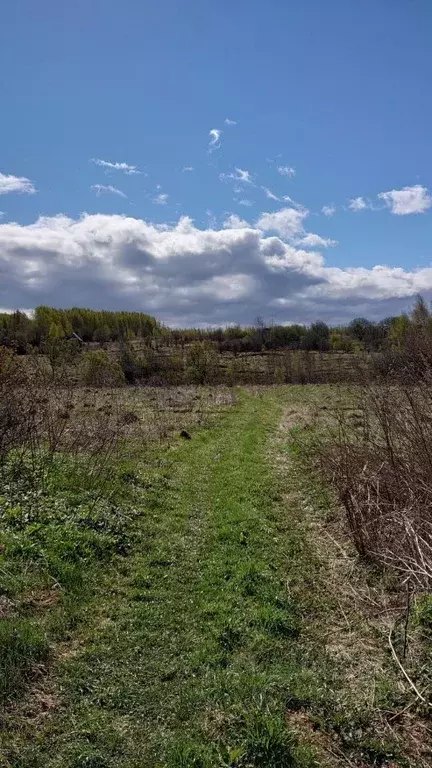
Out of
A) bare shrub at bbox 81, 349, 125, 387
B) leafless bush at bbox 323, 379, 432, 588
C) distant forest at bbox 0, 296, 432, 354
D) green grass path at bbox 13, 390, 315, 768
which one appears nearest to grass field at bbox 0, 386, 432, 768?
green grass path at bbox 13, 390, 315, 768

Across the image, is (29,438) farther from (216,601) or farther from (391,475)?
(391,475)

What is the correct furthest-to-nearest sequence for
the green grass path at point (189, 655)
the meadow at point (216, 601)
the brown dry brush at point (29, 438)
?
1. the brown dry brush at point (29, 438)
2. the meadow at point (216, 601)
3. the green grass path at point (189, 655)

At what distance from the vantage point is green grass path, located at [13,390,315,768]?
3.88m

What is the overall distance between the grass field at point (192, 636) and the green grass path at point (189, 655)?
0.02 metres

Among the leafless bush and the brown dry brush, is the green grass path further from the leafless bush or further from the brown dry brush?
the brown dry brush

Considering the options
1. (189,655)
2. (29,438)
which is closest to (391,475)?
(189,655)

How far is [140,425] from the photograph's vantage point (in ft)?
61.9

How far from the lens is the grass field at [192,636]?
3.96m

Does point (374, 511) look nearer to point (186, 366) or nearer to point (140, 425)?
point (140, 425)

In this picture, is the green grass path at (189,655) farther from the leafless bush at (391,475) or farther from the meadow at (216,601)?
the leafless bush at (391,475)

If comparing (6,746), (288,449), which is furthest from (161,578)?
(288,449)

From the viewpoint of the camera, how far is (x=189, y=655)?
17.0 feet

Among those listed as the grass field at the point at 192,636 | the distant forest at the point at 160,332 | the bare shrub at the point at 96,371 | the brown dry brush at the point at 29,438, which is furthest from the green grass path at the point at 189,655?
the distant forest at the point at 160,332

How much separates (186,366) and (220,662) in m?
50.5
